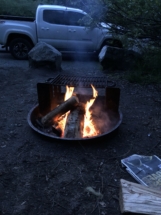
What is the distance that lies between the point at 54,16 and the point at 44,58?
8.65ft

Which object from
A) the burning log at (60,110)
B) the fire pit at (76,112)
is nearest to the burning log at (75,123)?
the fire pit at (76,112)

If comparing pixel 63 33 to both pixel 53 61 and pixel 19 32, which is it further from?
pixel 53 61

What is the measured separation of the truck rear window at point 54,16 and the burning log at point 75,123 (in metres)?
6.37

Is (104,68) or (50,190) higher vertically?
(50,190)

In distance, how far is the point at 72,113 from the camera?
12.6 feet

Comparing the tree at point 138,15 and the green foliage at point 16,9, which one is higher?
the tree at point 138,15

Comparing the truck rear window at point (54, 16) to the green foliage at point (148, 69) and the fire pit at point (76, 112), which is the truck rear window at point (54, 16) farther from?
the fire pit at point (76, 112)

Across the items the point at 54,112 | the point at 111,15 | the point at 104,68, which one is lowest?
the point at 104,68

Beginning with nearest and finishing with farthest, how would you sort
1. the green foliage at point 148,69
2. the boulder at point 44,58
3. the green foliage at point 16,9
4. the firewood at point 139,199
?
the firewood at point 139,199 < the green foliage at point 148,69 < the boulder at point 44,58 < the green foliage at point 16,9

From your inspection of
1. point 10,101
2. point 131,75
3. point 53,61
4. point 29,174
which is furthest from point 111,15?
point 29,174

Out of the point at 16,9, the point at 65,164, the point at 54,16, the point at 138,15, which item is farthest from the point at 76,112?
the point at 16,9

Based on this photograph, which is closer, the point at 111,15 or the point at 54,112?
the point at 54,112

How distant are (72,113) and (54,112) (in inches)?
12.5

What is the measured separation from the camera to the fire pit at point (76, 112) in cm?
359
